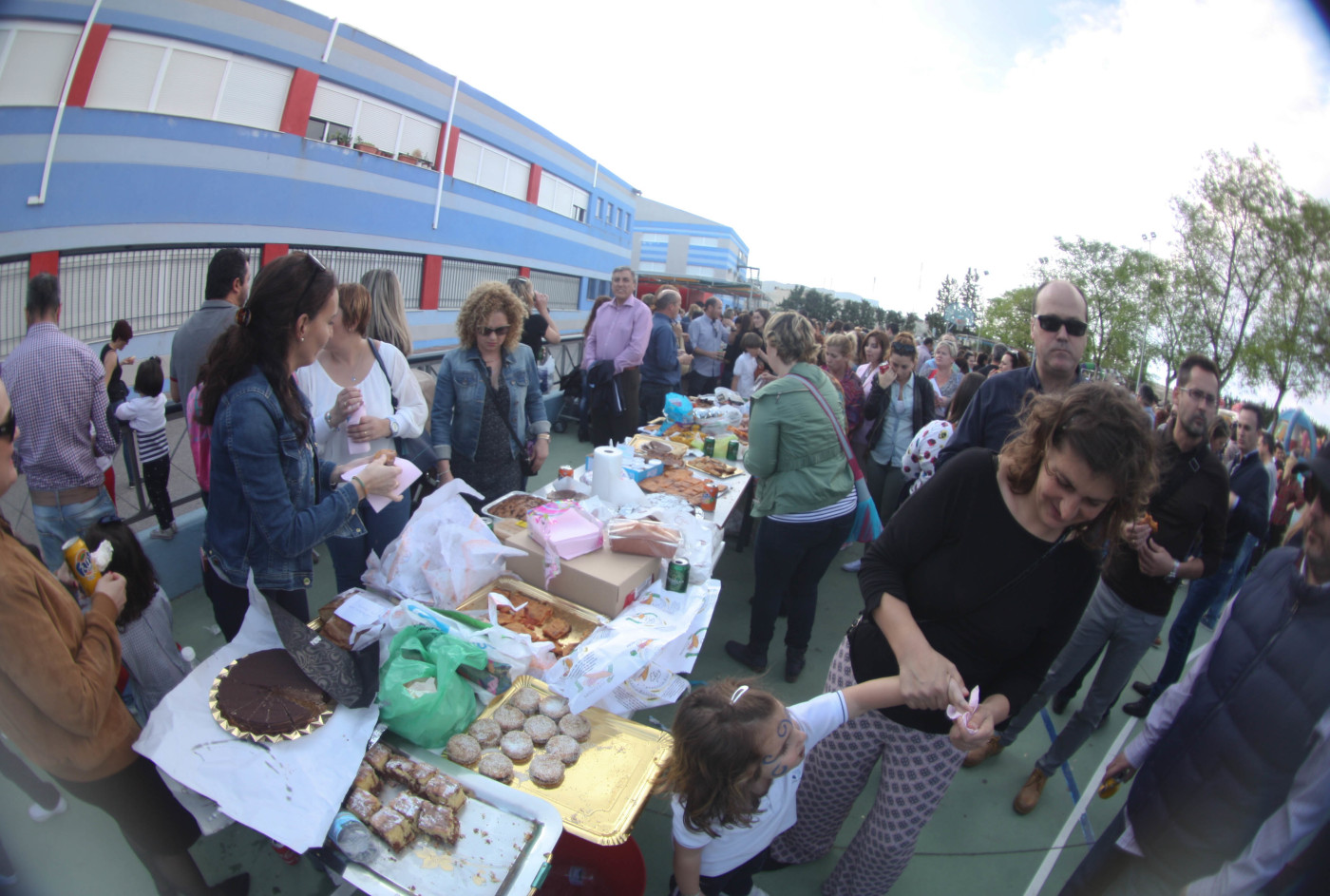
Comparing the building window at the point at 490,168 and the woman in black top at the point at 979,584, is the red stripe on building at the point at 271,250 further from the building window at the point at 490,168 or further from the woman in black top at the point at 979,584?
the building window at the point at 490,168

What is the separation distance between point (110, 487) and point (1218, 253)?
14.7 feet

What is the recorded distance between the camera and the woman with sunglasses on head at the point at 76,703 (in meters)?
1.05

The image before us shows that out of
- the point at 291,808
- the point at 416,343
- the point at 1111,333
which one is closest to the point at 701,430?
the point at 1111,333

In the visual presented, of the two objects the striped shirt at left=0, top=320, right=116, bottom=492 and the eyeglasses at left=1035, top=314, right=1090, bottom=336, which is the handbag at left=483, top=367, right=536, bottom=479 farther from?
the eyeglasses at left=1035, top=314, right=1090, bottom=336

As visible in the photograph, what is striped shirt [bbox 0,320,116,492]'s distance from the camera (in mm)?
2100

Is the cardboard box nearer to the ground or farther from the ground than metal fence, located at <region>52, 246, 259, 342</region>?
nearer to the ground

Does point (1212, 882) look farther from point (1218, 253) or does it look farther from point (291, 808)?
point (291, 808)

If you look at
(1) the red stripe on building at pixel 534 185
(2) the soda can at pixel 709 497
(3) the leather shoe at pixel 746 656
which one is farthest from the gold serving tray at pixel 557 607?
(1) the red stripe on building at pixel 534 185

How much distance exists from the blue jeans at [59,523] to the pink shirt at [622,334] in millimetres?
3699

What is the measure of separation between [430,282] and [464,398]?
867 cm

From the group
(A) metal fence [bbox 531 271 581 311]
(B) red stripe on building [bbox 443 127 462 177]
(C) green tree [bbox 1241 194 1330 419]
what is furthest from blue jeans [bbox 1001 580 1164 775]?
(A) metal fence [bbox 531 271 581 311]

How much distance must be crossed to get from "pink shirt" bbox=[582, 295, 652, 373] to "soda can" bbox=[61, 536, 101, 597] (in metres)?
4.10

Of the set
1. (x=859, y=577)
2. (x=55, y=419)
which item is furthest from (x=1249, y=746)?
(x=55, y=419)

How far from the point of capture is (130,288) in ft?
9.82
